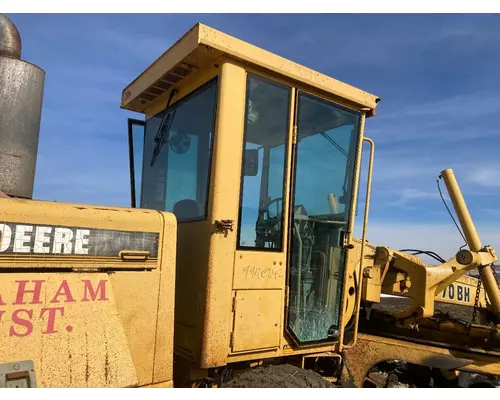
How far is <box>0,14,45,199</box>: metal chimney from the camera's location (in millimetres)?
2572

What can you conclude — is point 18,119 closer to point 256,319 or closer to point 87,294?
point 87,294

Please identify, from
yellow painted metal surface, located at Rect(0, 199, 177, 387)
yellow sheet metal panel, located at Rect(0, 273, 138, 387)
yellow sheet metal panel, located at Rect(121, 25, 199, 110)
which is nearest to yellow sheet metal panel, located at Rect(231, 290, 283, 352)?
yellow painted metal surface, located at Rect(0, 199, 177, 387)

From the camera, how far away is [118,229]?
236 cm

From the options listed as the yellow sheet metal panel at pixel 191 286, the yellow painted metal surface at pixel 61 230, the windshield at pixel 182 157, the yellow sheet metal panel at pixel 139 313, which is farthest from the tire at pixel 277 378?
the windshield at pixel 182 157

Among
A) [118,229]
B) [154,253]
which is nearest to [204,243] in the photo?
[154,253]

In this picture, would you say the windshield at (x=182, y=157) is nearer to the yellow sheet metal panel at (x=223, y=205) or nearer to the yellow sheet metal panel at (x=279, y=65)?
the yellow sheet metal panel at (x=223, y=205)

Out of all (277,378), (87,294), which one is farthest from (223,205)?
(277,378)

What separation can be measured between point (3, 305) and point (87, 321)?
0.36m

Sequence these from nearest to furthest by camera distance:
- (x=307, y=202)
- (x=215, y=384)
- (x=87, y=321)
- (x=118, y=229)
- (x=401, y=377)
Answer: (x=87, y=321)
(x=118, y=229)
(x=215, y=384)
(x=307, y=202)
(x=401, y=377)

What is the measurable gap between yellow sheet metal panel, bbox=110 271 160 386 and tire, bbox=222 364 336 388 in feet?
1.90

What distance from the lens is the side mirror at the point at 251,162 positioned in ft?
9.56

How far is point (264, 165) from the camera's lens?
122 inches

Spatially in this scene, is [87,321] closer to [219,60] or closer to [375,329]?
[219,60]

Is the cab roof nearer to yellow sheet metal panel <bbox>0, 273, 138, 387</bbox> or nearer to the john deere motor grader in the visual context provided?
the john deere motor grader
